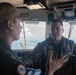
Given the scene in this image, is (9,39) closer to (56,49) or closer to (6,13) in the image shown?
(6,13)

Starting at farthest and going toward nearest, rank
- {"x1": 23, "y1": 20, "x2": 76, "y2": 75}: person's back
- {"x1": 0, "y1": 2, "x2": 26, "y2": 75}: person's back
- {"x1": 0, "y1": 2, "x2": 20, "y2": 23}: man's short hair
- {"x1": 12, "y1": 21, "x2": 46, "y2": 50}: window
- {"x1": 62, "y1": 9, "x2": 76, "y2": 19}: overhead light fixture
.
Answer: {"x1": 12, "y1": 21, "x2": 46, "y2": 50}: window < {"x1": 62, "y1": 9, "x2": 76, "y2": 19}: overhead light fixture < {"x1": 23, "y1": 20, "x2": 76, "y2": 75}: person's back < {"x1": 0, "y1": 2, "x2": 20, "y2": 23}: man's short hair < {"x1": 0, "y1": 2, "x2": 26, "y2": 75}: person's back

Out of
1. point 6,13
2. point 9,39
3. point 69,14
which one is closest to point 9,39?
point 9,39

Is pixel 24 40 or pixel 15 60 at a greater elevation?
pixel 15 60

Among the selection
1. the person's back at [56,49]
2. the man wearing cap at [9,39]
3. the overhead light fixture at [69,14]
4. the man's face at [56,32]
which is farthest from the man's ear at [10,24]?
the overhead light fixture at [69,14]

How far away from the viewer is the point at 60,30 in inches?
131

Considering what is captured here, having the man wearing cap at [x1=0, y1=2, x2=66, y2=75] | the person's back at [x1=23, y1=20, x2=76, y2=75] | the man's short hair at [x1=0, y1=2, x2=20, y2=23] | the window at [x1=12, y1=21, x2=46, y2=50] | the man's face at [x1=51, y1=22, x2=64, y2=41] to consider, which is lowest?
the window at [x1=12, y1=21, x2=46, y2=50]

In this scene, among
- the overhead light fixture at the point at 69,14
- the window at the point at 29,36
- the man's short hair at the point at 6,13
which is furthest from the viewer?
the window at the point at 29,36

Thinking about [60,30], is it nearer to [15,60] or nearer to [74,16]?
[74,16]

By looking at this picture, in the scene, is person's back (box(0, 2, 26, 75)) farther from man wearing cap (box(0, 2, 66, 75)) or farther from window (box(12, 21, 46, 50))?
window (box(12, 21, 46, 50))

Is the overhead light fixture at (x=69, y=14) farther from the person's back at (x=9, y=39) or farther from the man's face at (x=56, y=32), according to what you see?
the person's back at (x=9, y=39)

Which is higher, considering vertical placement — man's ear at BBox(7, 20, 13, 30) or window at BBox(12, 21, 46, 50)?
man's ear at BBox(7, 20, 13, 30)

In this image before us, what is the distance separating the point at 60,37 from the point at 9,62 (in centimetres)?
224

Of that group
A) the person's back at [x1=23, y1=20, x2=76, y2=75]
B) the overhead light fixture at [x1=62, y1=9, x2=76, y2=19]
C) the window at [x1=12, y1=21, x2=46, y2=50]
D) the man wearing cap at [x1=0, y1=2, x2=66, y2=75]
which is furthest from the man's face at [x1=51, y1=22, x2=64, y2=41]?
the window at [x1=12, y1=21, x2=46, y2=50]

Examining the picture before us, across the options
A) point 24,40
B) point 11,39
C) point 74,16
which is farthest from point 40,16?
point 11,39
